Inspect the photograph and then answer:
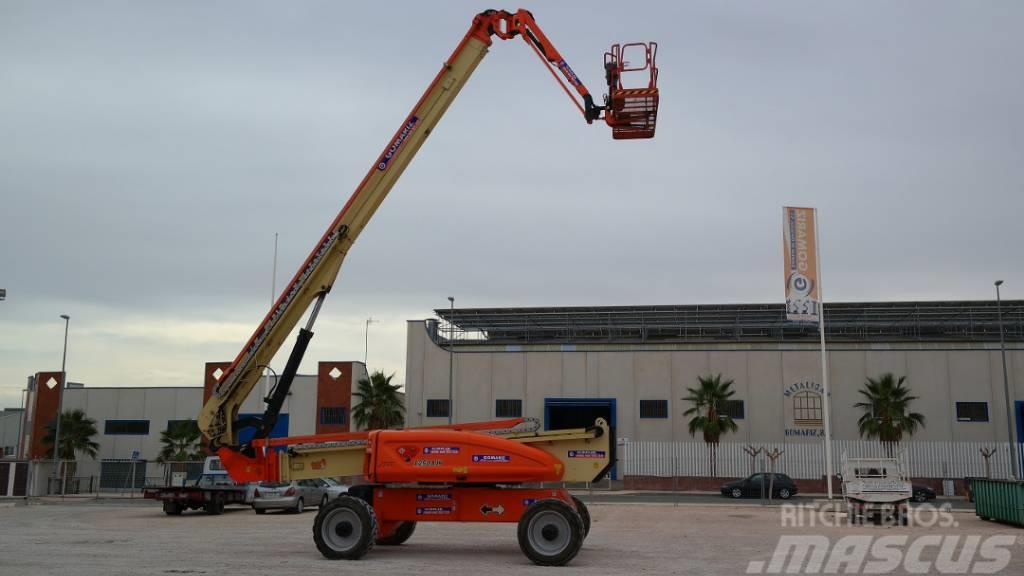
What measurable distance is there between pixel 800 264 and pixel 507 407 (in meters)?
22.5

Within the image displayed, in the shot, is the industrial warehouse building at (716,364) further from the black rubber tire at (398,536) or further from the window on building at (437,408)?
the black rubber tire at (398,536)

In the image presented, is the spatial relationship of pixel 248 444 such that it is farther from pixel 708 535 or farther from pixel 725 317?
pixel 725 317

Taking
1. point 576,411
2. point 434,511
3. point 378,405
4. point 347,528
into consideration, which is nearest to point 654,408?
point 576,411

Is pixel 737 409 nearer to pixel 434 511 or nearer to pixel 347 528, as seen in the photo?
pixel 434 511

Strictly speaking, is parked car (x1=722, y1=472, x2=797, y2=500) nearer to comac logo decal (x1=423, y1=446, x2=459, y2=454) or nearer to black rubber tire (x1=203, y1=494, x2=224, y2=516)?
black rubber tire (x1=203, y1=494, x2=224, y2=516)

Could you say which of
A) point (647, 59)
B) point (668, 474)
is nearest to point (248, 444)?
point (647, 59)

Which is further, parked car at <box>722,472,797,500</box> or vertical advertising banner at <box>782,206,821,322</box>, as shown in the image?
parked car at <box>722,472,797,500</box>

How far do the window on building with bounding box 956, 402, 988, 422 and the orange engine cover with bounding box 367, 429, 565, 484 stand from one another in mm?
40486

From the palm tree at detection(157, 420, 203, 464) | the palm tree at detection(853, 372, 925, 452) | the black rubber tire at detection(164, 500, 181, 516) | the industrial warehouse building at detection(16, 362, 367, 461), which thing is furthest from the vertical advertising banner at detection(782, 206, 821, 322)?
the palm tree at detection(157, 420, 203, 464)

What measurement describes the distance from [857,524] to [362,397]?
32.4 metres

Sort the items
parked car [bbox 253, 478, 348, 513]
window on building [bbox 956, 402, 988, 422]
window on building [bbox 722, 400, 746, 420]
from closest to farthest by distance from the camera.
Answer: parked car [bbox 253, 478, 348, 513], window on building [bbox 956, 402, 988, 422], window on building [bbox 722, 400, 746, 420]

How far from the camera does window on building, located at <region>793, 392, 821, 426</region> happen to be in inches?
1930

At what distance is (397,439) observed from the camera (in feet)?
51.2

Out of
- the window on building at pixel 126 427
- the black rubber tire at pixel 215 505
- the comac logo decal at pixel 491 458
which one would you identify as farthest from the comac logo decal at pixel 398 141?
the window on building at pixel 126 427
